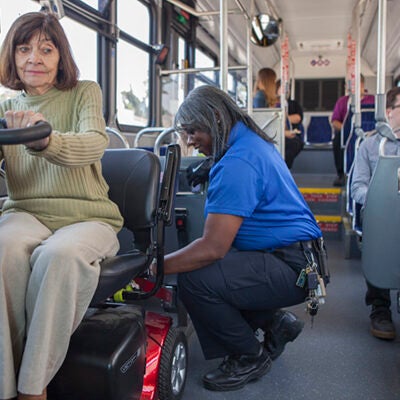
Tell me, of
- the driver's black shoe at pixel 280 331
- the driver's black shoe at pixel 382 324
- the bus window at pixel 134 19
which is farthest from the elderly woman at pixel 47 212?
the bus window at pixel 134 19

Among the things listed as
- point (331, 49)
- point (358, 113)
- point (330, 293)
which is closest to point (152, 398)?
point (330, 293)

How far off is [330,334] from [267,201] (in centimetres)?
109

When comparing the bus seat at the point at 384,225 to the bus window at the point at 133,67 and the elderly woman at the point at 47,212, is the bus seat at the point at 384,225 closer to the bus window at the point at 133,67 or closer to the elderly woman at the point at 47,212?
the elderly woman at the point at 47,212

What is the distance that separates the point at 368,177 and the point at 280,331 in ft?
3.93

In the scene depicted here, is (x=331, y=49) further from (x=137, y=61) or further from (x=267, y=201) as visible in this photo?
(x=267, y=201)

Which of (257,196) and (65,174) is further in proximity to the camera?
(257,196)

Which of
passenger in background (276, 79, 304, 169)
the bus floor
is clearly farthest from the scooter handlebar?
passenger in background (276, 79, 304, 169)

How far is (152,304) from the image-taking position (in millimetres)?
3199

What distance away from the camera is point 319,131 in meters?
12.6

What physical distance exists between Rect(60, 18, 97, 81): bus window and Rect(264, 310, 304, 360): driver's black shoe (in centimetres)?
300

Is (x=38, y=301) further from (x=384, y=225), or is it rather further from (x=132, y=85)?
(x=132, y=85)

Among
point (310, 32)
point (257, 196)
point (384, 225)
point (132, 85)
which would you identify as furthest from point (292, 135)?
point (310, 32)

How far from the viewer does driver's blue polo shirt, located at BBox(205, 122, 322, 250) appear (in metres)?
1.93

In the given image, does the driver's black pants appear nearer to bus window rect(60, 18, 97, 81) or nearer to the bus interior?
the bus interior
